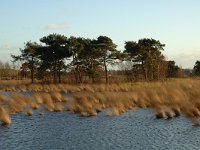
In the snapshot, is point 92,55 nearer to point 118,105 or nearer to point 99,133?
point 118,105

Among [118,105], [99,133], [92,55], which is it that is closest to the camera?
[99,133]

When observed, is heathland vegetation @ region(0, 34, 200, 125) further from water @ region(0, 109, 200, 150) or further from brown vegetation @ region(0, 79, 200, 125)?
water @ region(0, 109, 200, 150)

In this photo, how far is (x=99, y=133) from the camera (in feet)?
52.7

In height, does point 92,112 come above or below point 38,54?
below

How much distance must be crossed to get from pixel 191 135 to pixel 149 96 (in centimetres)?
1206

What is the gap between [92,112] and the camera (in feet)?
70.3

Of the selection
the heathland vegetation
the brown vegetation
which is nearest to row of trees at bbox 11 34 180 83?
the heathland vegetation

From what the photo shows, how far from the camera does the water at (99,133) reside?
13.8m

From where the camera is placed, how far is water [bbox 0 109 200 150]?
13.8 metres

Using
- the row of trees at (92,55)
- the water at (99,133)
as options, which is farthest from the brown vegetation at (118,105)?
the row of trees at (92,55)

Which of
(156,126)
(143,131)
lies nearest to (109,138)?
(143,131)

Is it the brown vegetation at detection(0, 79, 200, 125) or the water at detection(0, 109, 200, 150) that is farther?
the brown vegetation at detection(0, 79, 200, 125)

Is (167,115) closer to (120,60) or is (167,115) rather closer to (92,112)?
(92,112)

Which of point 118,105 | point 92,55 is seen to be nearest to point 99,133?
point 118,105
